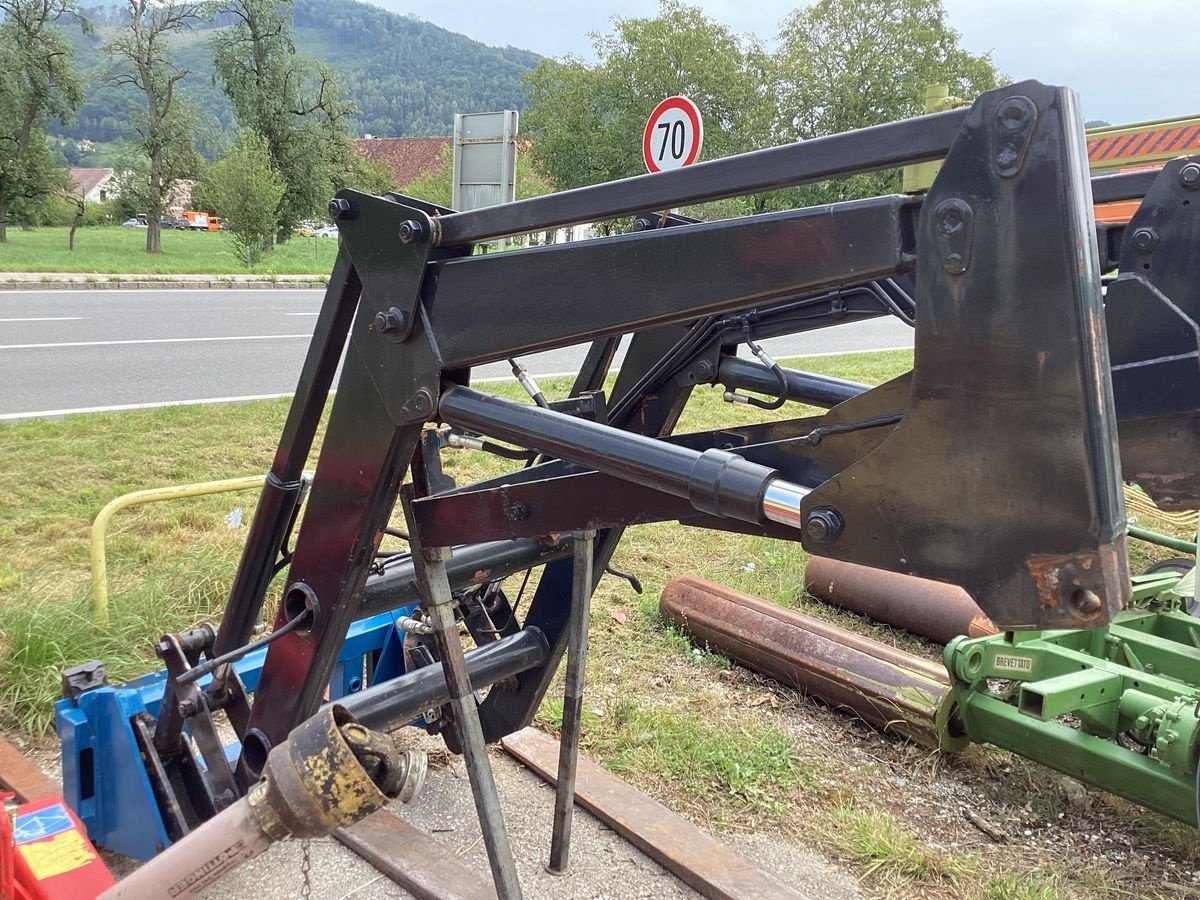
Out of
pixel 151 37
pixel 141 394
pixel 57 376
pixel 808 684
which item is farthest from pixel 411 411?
pixel 151 37

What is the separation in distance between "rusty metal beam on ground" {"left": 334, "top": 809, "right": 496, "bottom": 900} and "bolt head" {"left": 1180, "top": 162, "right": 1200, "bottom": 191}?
2.54 metres

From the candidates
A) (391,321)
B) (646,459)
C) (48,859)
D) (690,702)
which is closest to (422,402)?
(391,321)

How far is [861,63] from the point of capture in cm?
4662

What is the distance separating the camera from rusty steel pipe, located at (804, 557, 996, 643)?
4516mm

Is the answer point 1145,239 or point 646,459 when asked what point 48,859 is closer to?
point 646,459

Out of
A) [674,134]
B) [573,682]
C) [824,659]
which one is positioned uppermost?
[674,134]

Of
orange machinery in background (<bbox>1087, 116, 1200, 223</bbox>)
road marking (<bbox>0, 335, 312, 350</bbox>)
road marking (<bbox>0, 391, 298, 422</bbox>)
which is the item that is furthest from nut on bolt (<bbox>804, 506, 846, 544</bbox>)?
road marking (<bbox>0, 335, 312, 350</bbox>)

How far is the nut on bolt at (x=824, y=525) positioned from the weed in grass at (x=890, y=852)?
1961 mm

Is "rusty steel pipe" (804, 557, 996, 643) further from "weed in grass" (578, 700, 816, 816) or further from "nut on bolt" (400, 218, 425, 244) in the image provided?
"nut on bolt" (400, 218, 425, 244)

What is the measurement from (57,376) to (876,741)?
27.2 ft

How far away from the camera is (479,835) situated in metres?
3.00

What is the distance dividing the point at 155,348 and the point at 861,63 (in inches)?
Answer: 1706

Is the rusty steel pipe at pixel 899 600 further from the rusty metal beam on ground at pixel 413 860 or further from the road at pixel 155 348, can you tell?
the road at pixel 155 348

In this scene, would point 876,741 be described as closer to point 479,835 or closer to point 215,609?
point 479,835
